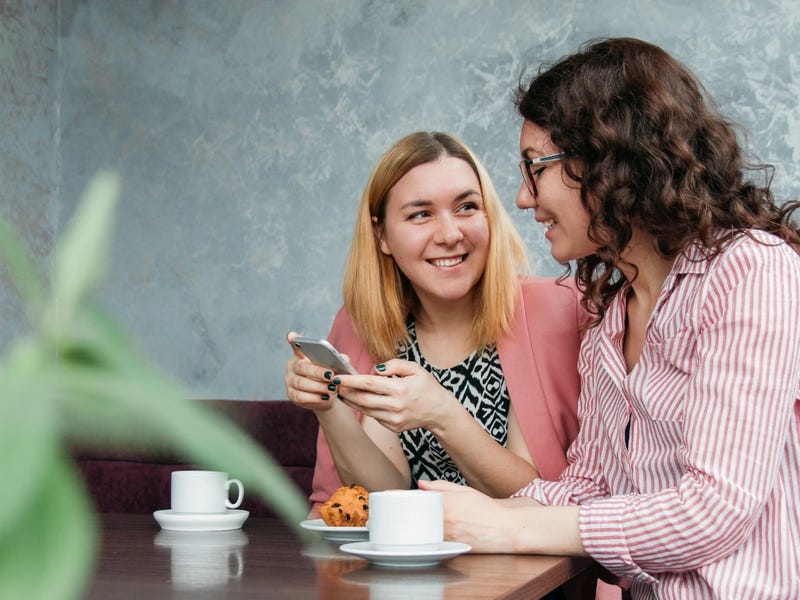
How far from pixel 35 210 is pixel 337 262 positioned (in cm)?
104

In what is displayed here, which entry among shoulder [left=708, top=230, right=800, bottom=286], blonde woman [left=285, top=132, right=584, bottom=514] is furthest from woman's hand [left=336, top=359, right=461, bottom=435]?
shoulder [left=708, top=230, right=800, bottom=286]

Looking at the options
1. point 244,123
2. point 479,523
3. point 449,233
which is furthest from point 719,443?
point 244,123

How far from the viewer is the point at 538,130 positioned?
1.42 m

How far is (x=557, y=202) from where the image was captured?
140 cm

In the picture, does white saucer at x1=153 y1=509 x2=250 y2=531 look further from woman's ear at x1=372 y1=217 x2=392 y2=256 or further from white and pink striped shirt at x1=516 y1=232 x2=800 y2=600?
woman's ear at x1=372 y1=217 x2=392 y2=256

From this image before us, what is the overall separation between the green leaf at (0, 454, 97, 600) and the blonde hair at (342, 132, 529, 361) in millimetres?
1729

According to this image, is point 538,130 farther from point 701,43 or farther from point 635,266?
point 701,43

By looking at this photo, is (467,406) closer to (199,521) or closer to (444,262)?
(444,262)

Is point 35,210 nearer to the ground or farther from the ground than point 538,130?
farther from the ground

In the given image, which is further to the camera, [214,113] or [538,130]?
[214,113]

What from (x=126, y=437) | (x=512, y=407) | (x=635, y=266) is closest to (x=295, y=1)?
(x=512, y=407)

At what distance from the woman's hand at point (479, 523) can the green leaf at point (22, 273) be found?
3.55ft

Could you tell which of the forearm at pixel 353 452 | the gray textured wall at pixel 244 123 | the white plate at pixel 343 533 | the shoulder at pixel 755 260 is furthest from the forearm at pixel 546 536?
the gray textured wall at pixel 244 123

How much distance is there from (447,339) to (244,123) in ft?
4.70
